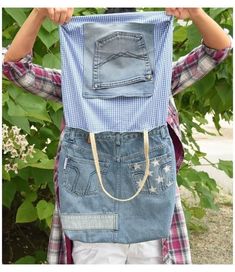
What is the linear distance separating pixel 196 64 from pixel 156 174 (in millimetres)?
243

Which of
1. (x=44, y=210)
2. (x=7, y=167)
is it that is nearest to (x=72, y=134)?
(x=7, y=167)

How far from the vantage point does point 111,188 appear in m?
1.28

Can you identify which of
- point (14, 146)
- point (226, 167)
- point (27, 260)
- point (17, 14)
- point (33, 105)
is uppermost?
point (17, 14)

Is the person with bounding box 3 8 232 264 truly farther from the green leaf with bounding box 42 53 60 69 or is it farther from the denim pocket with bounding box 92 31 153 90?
the green leaf with bounding box 42 53 60 69

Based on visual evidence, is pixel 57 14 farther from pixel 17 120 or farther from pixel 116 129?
pixel 17 120

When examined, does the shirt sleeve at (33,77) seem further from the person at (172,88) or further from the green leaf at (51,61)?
the green leaf at (51,61)

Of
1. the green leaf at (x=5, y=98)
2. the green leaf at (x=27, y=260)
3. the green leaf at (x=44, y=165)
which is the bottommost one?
the green leaf at (x=27, y=260)

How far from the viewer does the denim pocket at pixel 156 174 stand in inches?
50.2

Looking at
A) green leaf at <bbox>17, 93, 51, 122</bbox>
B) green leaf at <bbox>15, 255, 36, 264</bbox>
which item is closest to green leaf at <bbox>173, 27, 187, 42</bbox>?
green leaf at <bbox>17, 93, 51, 122</bbox>

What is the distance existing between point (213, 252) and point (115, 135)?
1950 mm

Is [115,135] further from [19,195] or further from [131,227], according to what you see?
[19,195]

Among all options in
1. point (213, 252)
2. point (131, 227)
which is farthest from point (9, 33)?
point (213, 252)

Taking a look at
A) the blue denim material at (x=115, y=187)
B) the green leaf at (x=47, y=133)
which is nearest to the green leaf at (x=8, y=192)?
the green leaf at (x=47, y=133)

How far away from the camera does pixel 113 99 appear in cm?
126
